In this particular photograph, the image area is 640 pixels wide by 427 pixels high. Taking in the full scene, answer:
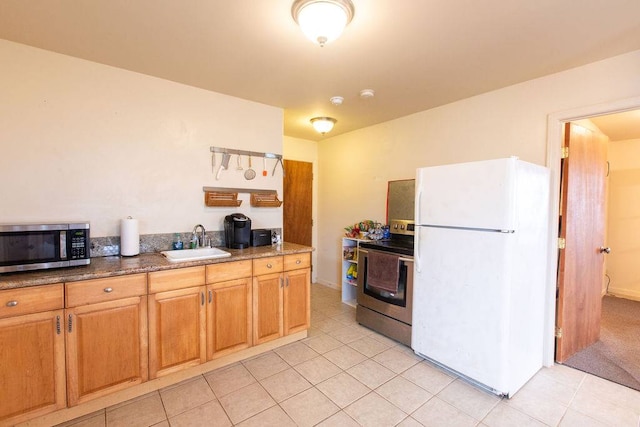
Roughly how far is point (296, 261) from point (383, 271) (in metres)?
0.89

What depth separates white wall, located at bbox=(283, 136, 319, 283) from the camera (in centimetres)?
453

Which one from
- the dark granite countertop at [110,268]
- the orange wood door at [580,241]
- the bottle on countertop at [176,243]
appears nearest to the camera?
the dark granite countertop at [110,268]

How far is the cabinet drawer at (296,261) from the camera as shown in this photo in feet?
8.76

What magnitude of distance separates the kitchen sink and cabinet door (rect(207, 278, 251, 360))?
235 mm

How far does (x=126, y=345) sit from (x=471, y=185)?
267 cm

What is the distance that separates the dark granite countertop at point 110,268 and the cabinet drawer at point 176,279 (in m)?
0.04

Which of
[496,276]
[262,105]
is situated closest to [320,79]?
[262,105]

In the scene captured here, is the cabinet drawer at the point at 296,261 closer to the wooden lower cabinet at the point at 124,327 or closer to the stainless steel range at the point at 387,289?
the wooden lower cabinet at the point at 124,327

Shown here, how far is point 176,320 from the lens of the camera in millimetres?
2098

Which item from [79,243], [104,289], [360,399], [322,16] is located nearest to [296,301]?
[360,399]

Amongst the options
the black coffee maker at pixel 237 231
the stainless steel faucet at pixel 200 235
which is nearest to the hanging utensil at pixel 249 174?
the black coffee maker at pixel 237 231

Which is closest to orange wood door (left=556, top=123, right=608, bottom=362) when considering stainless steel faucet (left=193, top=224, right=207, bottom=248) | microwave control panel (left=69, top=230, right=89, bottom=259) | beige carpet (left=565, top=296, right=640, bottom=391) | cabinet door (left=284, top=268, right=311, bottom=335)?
beige carpet (left=565, top=296, right=640, bottom=391)

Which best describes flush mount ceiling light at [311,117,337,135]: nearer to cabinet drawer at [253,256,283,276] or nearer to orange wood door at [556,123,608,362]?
cabinet drawer at [253,256,283,276]

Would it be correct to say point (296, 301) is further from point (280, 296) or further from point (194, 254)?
point (194, 254)
